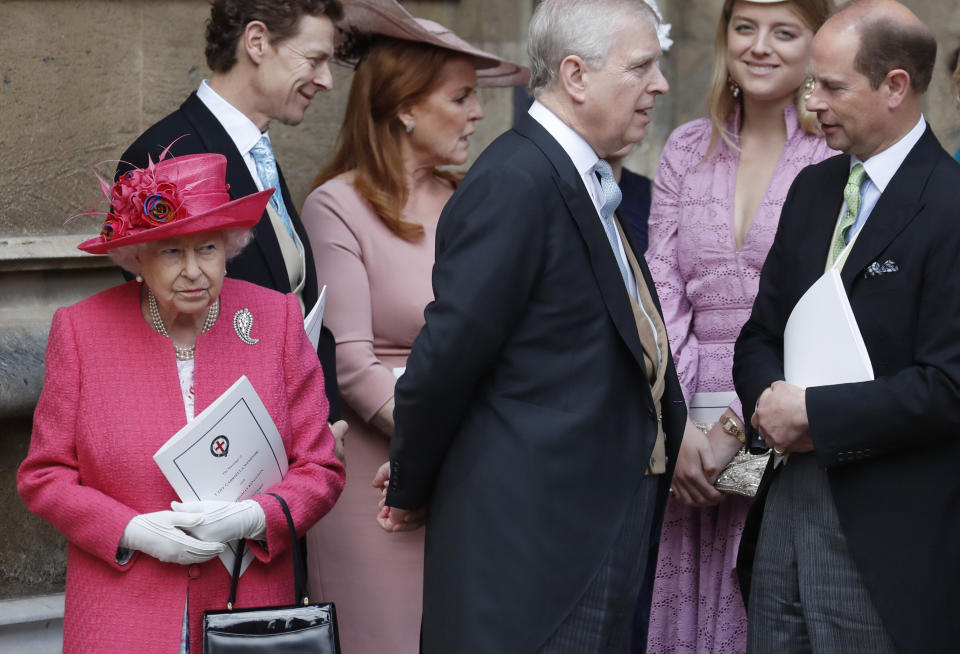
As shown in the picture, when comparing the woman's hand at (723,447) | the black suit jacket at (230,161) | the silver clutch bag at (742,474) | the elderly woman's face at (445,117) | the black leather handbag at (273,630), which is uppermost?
the elderly woman's face at (445,117)

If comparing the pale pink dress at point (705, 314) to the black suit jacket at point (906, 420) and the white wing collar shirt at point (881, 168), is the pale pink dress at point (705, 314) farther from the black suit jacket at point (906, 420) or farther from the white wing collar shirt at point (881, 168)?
the black suit jacket at point (906, 420)

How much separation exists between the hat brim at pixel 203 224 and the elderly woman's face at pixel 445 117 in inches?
42.1

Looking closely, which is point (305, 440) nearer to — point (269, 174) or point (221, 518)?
point (221, 518)

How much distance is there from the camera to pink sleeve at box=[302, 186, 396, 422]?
3852 millimetres

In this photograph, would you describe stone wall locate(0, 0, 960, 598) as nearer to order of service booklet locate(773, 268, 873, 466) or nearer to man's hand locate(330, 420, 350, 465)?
man's hand locate(330, 420, 350, 465)

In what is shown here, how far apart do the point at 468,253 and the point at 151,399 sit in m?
0.79

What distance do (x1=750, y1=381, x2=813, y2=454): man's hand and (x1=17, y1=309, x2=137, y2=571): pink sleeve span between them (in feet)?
4.57

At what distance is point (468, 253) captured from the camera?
2.85m

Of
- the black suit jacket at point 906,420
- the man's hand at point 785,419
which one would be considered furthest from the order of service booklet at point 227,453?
the black suit jacket at point 906,420

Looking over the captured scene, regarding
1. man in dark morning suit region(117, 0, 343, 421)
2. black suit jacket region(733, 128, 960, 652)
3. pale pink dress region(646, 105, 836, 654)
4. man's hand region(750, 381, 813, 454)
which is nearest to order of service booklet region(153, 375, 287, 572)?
man in dark morning suit region(117, 0, 343, 421)

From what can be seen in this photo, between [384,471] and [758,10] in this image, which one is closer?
[384,471]

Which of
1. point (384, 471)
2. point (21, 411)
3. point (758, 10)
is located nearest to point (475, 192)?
point (384, 471)

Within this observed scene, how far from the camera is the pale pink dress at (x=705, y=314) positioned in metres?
3.90

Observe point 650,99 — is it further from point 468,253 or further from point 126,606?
point 126,606
